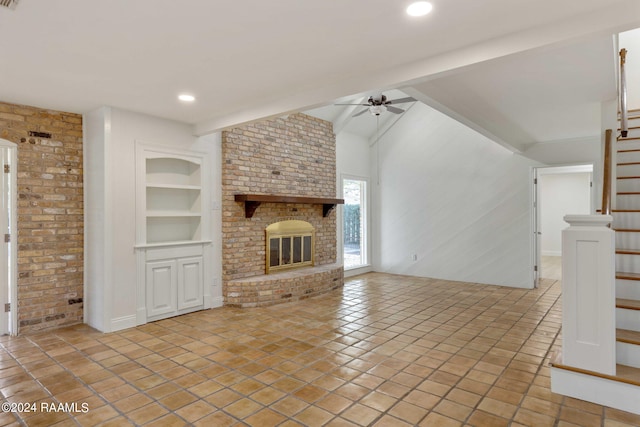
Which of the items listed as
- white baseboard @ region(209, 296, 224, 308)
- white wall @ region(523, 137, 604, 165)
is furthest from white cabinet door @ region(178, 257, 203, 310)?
white wall @ region(523, 137, 604, 165)

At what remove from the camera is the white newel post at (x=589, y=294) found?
2.34 metres

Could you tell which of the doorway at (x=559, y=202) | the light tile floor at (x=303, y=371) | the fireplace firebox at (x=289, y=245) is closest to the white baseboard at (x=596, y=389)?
the light tile floor at (x=303, y=371)

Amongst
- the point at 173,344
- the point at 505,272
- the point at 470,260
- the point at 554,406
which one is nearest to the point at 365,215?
the point at 470,260

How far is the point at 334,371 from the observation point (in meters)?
2.93

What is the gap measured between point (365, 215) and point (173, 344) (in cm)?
512

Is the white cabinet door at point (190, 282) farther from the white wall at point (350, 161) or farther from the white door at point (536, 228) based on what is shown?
the white door at point (536, 228)

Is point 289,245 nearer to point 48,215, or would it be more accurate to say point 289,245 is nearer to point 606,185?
point 48,215

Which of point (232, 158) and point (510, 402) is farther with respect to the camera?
point (232, 158)

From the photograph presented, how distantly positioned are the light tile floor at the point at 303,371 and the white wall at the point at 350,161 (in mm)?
2697

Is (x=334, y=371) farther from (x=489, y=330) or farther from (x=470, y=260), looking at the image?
(x=470, y=260)

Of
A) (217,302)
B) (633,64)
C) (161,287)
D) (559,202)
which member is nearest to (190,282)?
(161,287)

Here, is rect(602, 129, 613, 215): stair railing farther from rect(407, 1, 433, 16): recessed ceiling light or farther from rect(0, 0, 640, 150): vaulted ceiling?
rect(407, 1, 433, 16): recessed ceiling light

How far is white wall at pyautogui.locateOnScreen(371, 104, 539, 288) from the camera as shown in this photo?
629 cm

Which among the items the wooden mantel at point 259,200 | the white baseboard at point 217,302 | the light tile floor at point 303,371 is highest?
the wooden mantel at point 259,200
